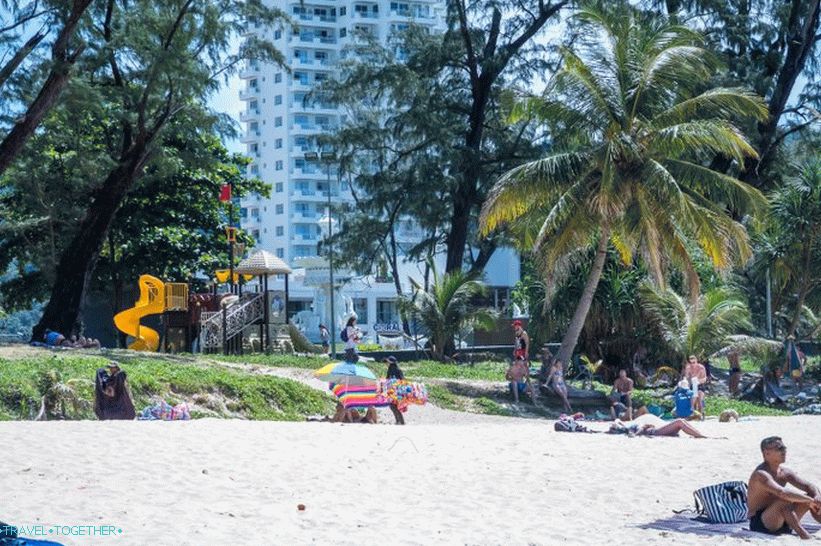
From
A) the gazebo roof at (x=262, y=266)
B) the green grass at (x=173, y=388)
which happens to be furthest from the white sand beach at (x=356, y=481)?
the gazebo roof at (x=262, y=266)

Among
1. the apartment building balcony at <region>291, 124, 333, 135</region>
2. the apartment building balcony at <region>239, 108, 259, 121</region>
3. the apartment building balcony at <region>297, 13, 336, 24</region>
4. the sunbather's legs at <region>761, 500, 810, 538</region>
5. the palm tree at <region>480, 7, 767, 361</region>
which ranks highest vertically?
the apartment building balcony at <region>297, 13, 336, 24</region>

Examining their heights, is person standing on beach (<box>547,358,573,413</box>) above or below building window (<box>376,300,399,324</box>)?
below

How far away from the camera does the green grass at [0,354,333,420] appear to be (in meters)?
17.7

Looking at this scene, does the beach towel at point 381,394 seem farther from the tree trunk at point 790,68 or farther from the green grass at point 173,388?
the tree trunk at point 790,68

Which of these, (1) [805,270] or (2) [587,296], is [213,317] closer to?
(2) [587,296]

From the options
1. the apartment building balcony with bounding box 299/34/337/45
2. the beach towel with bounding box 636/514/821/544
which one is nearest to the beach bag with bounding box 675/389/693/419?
the beach towel with bounding box 636/514/821/544

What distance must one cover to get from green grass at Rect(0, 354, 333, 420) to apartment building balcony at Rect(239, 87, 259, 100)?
80639 mm

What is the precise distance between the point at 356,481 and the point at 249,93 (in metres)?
92.9

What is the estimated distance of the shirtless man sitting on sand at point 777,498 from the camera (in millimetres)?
9414

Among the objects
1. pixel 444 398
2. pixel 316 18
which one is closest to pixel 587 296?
pixel 444 398

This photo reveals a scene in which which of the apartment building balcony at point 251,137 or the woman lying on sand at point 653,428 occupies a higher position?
the apartment building balcony at point 251,137

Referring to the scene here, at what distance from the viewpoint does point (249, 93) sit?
101812mm

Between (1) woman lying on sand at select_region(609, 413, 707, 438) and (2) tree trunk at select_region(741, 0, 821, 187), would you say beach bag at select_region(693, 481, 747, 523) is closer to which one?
(1) woman lying on sand at select_region(609, 413, 707, 438)

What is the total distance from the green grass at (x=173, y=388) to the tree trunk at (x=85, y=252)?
21.1 ft
